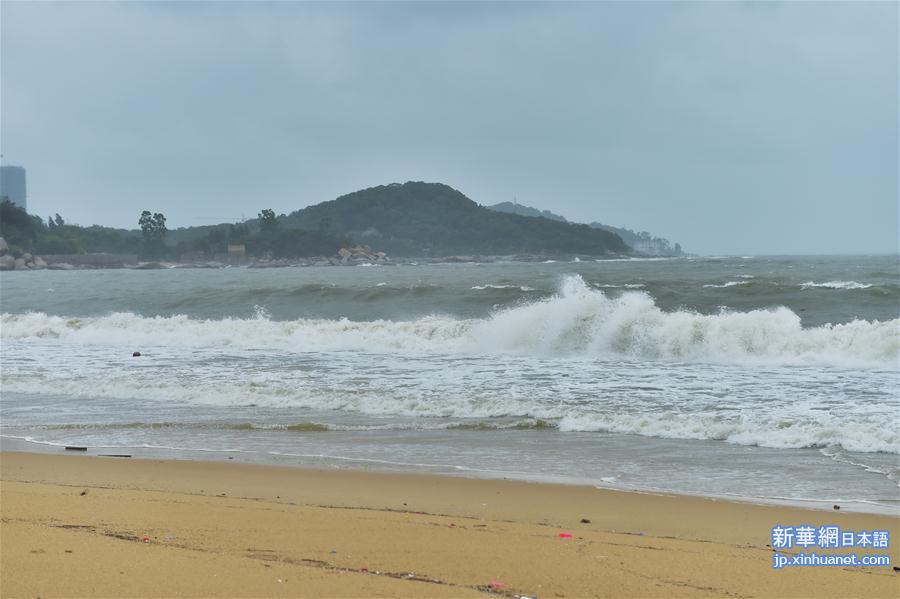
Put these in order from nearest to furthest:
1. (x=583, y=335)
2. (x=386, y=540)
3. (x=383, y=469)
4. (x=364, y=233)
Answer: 1. (x=386, y=540)
2. (x=383, y=469)
3. (x=583, y=335)
4. (x=364, y=233)

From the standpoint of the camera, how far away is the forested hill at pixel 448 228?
124 metres

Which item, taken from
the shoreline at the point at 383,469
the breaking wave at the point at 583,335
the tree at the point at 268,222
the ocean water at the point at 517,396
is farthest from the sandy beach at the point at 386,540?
the tree at the point at 268,222

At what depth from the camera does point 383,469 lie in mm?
8141

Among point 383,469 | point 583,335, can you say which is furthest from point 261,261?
point 383,469

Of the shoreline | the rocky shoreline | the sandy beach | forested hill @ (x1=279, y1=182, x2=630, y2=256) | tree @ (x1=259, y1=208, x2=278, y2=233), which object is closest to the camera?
the sandy beach

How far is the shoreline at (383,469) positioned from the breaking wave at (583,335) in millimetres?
10323

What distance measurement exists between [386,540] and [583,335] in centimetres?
1519

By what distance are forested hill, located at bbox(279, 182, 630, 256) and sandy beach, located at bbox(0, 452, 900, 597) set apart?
112 m

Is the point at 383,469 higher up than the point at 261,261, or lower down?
lower down

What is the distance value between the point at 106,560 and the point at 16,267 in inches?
5181

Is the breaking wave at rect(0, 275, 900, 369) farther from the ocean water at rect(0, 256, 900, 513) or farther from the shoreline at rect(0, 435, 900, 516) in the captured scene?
the shoreline at rect(0, 435, 900, 516)

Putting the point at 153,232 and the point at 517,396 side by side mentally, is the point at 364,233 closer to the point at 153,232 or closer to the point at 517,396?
the point at 153,232

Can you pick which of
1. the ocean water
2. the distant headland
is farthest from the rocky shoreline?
the ocean water

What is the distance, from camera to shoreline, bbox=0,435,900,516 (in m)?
6.71
